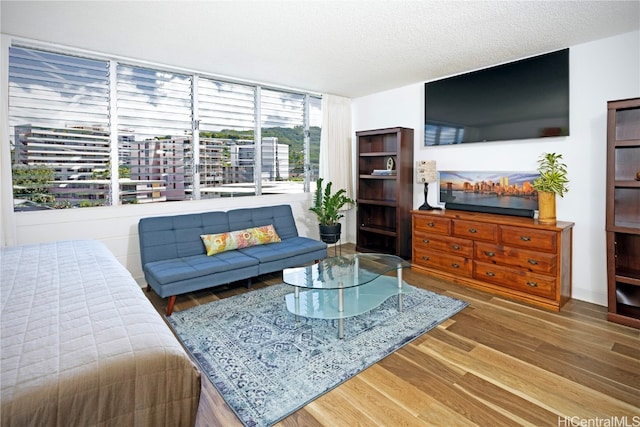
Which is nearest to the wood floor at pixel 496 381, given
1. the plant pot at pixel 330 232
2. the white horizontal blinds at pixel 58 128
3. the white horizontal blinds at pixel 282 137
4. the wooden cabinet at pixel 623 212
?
the wooden cabinet at pixel 623 212

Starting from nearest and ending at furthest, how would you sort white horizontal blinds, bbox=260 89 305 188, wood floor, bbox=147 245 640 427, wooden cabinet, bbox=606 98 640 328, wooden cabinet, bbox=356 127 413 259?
wood floor, bbox=147 245 640 427 < wooden cabinet, bbox=606 98 640 328 < wooden cabinet, bbox=356 127 413 259 < white horizontal blinds, bbox=260 89 305 188

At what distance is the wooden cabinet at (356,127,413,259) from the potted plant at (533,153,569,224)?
5.41 feet

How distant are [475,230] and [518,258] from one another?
1.64 ft

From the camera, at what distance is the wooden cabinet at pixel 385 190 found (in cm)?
479

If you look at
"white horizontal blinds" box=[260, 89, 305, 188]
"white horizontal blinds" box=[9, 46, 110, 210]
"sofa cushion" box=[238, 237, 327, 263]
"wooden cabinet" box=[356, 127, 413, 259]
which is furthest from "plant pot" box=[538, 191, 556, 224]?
"white horizontal blinds" box=[9, 46, 110, 210]

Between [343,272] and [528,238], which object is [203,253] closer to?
[343,272]

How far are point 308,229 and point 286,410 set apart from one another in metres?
3.65

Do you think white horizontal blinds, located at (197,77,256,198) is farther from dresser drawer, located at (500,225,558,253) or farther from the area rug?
dresser drawer, located at (500,225,558,253)

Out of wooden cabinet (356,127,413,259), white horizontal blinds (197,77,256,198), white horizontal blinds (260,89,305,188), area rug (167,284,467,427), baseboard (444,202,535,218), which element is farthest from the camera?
white horizontal blinds (260,89,305,188)

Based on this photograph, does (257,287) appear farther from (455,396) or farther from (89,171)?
(455,396)

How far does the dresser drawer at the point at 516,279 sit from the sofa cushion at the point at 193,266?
2.37m

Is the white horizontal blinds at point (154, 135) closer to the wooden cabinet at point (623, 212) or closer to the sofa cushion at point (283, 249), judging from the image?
the sofa cushion at point (283, 249)

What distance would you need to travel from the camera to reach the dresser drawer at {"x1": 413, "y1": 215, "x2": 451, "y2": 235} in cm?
402

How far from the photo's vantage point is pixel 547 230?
3.20 metres
